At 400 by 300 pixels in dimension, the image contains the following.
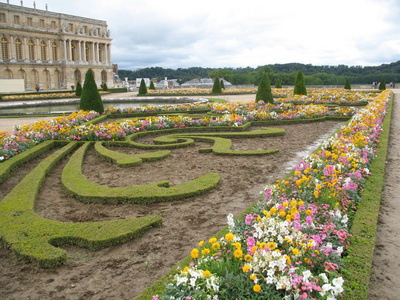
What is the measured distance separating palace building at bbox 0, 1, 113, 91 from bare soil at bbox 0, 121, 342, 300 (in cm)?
5299

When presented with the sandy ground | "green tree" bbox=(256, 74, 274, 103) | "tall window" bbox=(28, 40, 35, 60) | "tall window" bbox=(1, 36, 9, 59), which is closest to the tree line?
"green tree" bbox=(256, 74, 274, 103)

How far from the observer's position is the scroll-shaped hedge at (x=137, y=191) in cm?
534

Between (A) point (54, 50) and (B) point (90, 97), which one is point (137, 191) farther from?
(A) point (54, 50)

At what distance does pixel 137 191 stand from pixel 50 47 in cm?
6049

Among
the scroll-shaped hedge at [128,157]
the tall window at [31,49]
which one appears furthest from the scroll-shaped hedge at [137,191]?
the tall window at [31,49]

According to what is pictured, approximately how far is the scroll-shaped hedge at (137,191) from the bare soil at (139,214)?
0.41 ft

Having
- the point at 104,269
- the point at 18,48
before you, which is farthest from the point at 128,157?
the point at 18,48

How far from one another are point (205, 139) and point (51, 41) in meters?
57.6

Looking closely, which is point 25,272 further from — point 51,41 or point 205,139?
point 51,41

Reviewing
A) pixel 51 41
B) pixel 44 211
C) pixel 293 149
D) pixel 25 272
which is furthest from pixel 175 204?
pixel 51 41

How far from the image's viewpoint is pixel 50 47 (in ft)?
190

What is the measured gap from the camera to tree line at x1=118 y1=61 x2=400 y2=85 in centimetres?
6618

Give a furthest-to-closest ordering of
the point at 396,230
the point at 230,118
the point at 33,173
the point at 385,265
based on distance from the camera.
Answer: the point at 230,118
the point at 33,173
the point at 396,230
the point at 385,265

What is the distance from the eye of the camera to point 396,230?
391 cm
